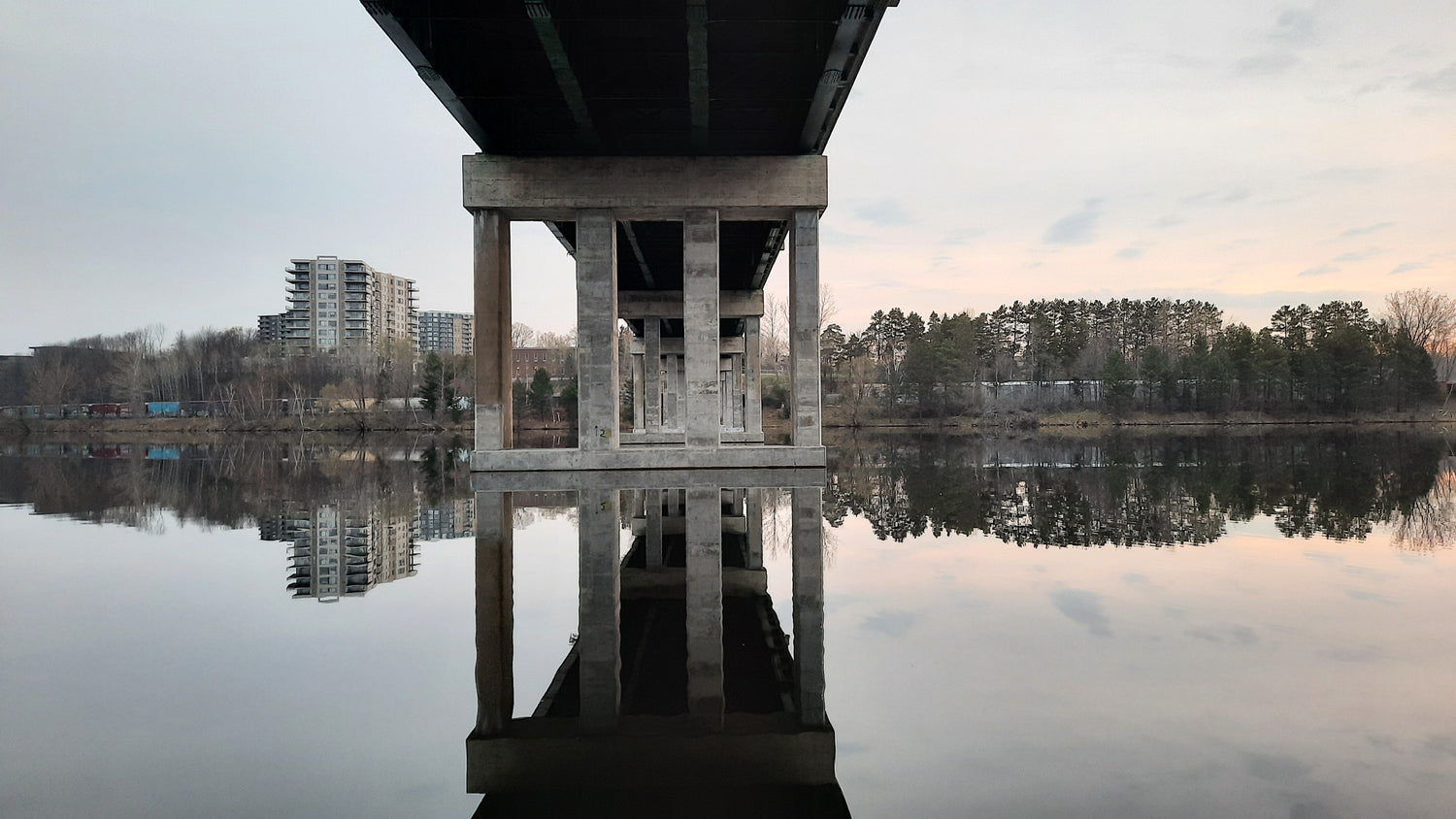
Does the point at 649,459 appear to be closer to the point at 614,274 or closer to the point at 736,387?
the point at 614,274

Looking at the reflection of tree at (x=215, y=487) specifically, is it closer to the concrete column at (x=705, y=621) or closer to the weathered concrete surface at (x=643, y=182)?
the concrete column at (x=705, y=621)

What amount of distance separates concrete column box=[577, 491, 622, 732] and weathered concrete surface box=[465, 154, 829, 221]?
15.8m

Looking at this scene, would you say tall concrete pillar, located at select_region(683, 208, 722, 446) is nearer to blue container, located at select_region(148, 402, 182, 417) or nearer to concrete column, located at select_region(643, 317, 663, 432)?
concrete column, located at select_region(643, 317, 663, 432)

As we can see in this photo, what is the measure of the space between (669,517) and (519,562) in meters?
5.55

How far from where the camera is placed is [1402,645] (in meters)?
6.53

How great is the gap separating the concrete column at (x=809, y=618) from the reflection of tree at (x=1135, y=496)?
49.0 inches

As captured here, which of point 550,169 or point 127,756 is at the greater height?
point 550,169

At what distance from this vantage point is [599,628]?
288 inches

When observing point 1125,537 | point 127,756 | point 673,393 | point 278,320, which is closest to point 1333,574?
point 1125,537

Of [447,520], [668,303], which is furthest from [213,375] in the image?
[447,520]

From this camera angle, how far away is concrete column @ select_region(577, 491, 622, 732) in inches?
205

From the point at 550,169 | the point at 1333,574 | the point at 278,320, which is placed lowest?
the point at 1333,574

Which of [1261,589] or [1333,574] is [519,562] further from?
[1333,574]

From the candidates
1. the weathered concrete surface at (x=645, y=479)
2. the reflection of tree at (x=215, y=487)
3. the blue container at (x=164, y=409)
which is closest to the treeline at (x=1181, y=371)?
the reflection of tree at (x=215, y=487)
